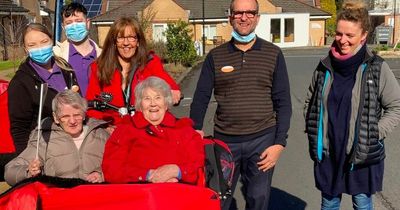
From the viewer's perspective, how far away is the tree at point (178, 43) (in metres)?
22.2

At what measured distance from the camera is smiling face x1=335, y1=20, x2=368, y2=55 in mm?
3307

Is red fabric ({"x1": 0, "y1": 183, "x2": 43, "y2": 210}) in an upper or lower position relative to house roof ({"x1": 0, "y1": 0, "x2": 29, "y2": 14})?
lower

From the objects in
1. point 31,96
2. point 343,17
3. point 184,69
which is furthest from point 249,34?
point 184,69

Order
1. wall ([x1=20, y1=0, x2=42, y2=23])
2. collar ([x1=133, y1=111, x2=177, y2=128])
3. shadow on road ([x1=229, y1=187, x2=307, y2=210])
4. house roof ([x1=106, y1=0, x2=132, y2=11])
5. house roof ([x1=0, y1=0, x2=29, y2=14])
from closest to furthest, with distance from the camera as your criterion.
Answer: collar ([x1=133, y1=111, x2=177, y2=128]), shadow on road ([x1=229, y1=187, x2=307, y2=210]), house roof ([x1=0, y1=0, x2=29, y2=14]), wall ([x1=20, y1=0, x2=42, y2=23]), house roof ([x1=106, y1=0, x2=132, y2=11])

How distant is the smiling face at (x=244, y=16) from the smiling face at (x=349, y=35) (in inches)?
23.3

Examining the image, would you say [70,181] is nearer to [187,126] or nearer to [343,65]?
[187,126]

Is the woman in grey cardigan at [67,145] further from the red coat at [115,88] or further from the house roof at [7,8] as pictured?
the house roof at [7,8]

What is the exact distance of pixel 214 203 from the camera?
280 centimetres

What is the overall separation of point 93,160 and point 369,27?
2.13m

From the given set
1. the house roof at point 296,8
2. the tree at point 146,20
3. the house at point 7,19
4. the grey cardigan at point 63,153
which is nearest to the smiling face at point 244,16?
the grey cardigan at point 63,153

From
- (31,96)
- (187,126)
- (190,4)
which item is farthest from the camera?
(190,4)

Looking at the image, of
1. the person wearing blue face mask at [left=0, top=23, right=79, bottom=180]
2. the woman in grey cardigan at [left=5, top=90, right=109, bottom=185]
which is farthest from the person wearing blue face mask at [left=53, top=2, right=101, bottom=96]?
the woman in grey cardigan at [left=5, top=90, right=109, bottom=185]

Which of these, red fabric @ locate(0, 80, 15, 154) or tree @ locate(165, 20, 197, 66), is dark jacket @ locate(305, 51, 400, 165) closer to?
red fabric @ locate(0, 80, 15, 154)

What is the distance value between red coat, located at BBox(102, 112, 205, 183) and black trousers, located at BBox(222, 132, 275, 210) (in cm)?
60
